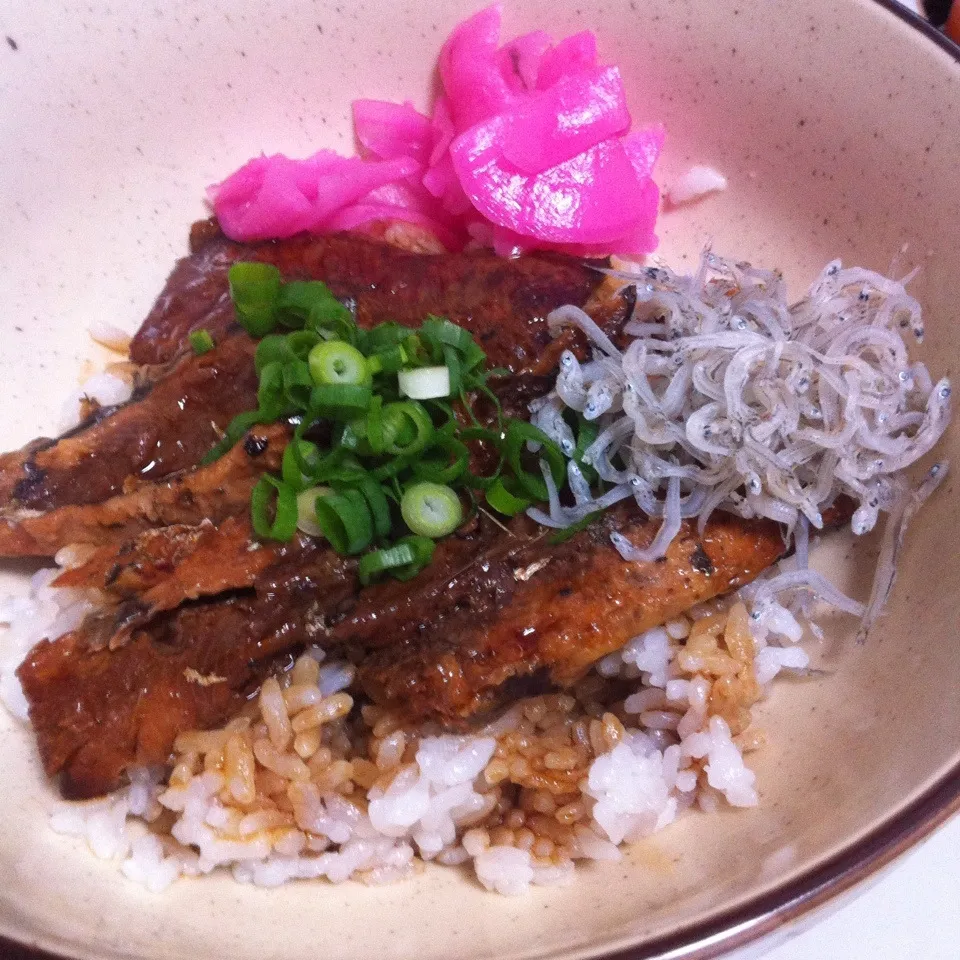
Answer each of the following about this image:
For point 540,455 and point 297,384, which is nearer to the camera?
point 297,384

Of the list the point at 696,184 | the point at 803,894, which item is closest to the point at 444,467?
the point at 803,894

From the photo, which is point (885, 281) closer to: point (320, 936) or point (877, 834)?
point (877, 834)

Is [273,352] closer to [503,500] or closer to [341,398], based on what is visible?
[341,398]

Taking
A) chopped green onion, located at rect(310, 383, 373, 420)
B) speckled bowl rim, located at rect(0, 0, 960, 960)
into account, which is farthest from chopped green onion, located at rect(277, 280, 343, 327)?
speckled bowl rim, located at rect(0, 0, 960, 960)

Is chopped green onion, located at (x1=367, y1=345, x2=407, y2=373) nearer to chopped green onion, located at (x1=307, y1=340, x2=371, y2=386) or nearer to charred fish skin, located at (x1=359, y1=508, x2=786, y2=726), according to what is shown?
chopped green onion, located at (x1=307, y1=340, x2=371, y2=386)

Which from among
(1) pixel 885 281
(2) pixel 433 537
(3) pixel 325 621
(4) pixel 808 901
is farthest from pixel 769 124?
(4) pixel 808 901

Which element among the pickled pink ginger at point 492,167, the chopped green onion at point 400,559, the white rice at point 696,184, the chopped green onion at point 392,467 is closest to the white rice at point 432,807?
the chopped green onion at point 400,559
